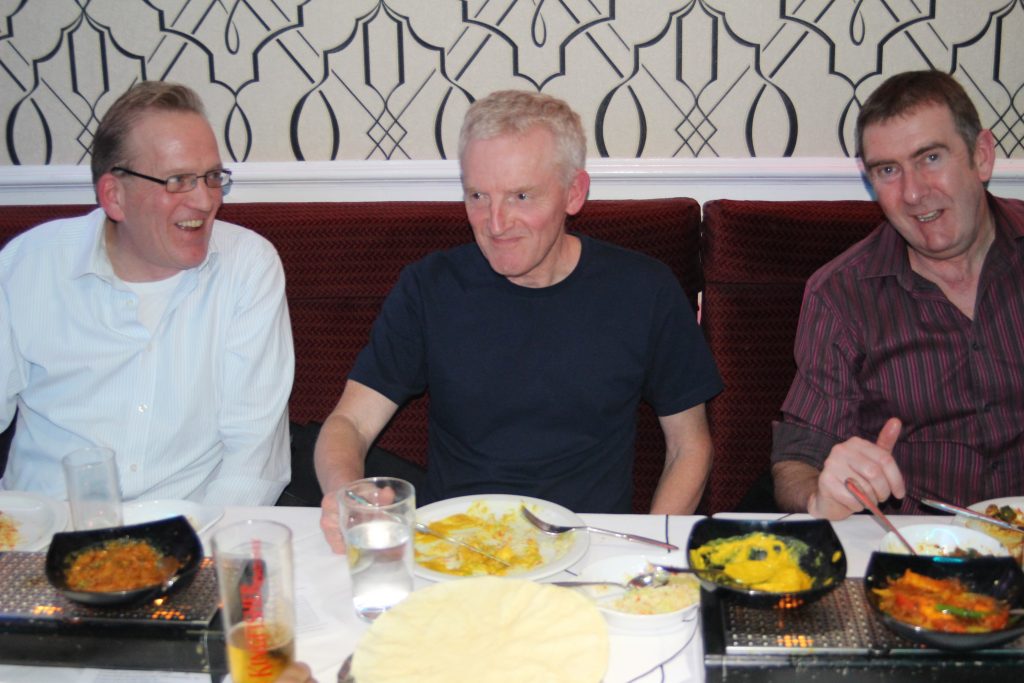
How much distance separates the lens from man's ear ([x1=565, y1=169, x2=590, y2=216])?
6.84 ft

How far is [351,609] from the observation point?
1.33m

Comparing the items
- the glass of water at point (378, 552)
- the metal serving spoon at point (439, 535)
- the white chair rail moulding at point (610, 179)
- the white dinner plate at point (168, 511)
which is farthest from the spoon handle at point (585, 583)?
the white chair rail moulding at point (610, 179)

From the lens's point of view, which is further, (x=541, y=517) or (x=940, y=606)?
(x=541, y=517)

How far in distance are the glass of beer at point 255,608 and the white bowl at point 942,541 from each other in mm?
858

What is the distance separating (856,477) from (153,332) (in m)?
1.49

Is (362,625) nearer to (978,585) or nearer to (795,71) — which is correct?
(978,585)

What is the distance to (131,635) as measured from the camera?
118cm

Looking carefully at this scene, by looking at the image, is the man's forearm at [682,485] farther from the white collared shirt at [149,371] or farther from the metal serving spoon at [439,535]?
the white collared shirt at [149,371]

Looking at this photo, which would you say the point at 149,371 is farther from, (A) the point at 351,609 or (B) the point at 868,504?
(B) the point at 868,504

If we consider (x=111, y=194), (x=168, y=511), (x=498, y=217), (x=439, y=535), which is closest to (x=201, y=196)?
(x=111, y=194)

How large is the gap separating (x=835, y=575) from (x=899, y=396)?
39.2 inches

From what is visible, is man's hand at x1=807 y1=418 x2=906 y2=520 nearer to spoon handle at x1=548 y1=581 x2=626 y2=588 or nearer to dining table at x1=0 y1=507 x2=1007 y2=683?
dining table at x1=0 y1=507 x2=1007 y2=683

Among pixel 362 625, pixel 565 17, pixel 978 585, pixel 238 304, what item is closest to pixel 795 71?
pixel 565 17

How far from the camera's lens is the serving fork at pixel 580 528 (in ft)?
4.84
